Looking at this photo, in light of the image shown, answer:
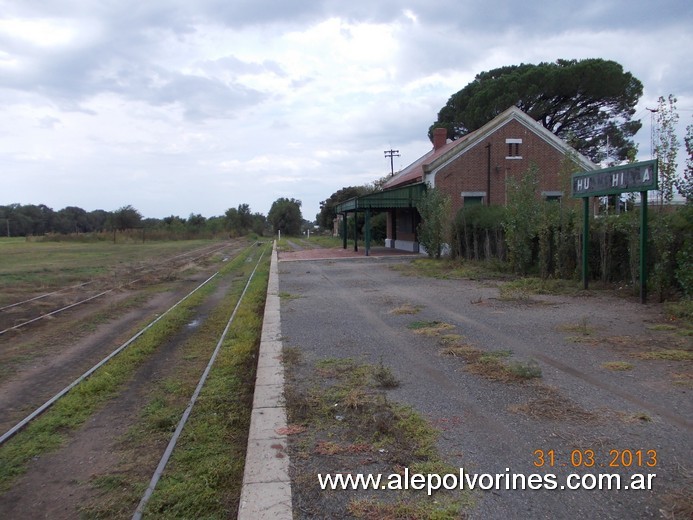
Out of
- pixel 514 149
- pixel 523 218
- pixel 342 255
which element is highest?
pixel 514 149

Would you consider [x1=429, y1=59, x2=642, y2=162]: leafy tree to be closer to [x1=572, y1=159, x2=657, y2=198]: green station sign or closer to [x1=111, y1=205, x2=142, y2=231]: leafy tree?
[x1=572, y1=159, x2=657, y2=198]: green station sign

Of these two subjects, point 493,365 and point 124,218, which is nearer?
point 493,365

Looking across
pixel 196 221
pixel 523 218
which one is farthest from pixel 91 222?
pixel 523 218

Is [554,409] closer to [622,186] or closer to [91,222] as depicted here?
[622,186]

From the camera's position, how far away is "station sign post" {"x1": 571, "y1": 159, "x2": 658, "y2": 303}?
1067cm

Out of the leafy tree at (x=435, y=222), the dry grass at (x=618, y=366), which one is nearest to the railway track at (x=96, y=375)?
the dry grass at (x=618, y=366)

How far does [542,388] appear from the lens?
5.67 m

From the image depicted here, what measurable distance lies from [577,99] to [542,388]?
41.1m

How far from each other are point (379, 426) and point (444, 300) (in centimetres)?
814

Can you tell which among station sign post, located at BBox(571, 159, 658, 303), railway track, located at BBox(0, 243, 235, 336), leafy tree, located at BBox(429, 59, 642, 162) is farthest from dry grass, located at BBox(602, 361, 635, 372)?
leafy tree, located at BBox(429, 59, 642, 162)

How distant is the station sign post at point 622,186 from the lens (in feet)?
35.0

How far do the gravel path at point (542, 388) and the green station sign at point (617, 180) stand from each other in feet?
7.67

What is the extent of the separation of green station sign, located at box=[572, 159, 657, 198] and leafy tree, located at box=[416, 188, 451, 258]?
9.59 meters
